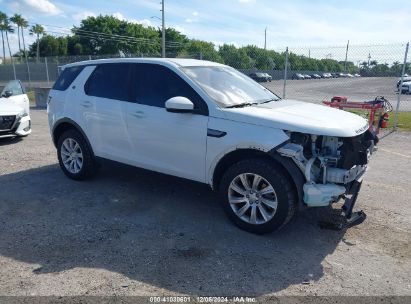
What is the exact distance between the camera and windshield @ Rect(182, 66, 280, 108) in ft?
14.5

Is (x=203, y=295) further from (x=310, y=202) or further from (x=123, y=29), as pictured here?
(x=123, y=29)

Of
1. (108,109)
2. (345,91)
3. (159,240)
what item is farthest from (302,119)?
(345,91)

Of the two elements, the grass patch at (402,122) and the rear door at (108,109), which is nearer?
the rear door at (108,109)

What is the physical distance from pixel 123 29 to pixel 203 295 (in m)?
77.4

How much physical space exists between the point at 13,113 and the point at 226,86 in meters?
5.68

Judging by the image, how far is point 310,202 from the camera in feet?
12.2

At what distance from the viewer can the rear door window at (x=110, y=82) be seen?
16.7 ft

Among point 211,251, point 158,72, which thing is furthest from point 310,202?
point 158,72

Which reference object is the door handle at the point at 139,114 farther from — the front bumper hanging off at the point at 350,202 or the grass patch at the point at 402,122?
the grass patch at the point at 402,122

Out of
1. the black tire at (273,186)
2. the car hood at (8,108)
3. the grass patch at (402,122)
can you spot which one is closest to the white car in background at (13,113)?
the car hood at (8,108)

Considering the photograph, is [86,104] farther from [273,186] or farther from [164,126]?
[273,186]

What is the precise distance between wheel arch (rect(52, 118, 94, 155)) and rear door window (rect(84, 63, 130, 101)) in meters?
0.54

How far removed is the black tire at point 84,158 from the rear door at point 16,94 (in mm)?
3830

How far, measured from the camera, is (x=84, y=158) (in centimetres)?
562
